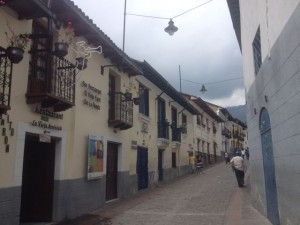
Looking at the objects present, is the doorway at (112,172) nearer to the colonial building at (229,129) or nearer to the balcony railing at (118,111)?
the balcony railing at (118,111)

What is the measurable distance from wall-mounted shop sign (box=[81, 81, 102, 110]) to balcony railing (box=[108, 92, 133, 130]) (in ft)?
3.56

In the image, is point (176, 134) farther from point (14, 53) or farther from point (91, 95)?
point (14, 53)

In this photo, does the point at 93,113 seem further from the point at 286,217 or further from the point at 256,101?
the point at 286,217

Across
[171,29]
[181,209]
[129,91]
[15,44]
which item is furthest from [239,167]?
[15,44]

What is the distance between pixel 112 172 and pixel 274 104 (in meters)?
7.37

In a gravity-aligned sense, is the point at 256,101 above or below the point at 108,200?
above

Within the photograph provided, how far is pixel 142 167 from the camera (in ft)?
52.5

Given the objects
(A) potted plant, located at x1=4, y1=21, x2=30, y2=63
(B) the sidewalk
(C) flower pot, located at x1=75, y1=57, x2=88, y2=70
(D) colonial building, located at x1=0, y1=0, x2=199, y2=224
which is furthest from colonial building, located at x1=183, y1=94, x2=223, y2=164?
(A) potted plant, located at x1=4, y1=21, x2=30, y2=63

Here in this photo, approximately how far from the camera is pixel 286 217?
6891 millimetres

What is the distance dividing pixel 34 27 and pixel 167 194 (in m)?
8.52

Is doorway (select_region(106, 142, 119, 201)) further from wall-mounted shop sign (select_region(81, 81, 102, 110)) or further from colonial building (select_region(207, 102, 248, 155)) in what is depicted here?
colonial building (select_region(207, 102, 248, 155))

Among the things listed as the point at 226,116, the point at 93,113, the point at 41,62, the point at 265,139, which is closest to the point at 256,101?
the point at 265,139

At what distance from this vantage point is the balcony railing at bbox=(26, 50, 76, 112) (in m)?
7.96

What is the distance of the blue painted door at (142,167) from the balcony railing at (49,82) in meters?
6.96
